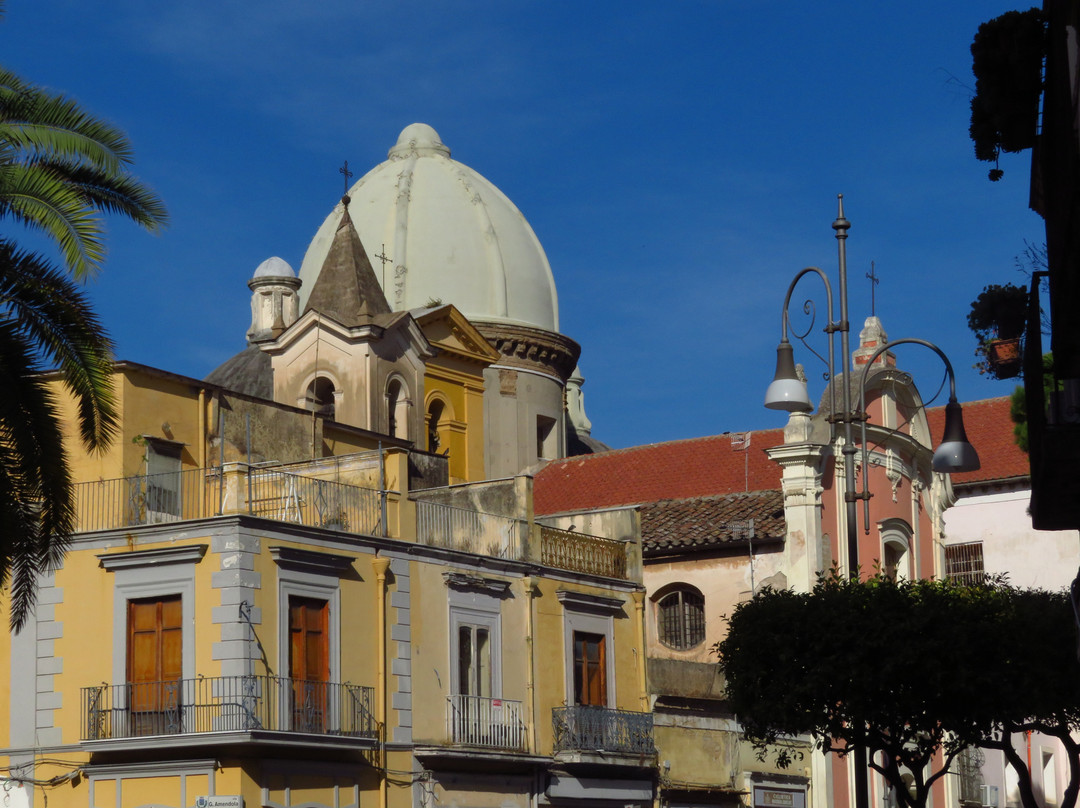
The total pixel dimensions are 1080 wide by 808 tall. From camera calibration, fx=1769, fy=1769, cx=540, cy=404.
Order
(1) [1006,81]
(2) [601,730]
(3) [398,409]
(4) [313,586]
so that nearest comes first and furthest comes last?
1. (1) [1006,81]
2. (4) [313,586]
3. (2) [601,730]
4. (3) [398,409]

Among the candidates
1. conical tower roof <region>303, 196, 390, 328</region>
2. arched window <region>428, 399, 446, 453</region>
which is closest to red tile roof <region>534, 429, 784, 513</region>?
arched window <region>428, 399, 446, 453</region>

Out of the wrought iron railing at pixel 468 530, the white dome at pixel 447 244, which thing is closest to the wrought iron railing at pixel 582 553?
the wrought iron railing at pixel 468 530

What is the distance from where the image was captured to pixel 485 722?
2916 cm

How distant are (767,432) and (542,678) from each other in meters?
13.7

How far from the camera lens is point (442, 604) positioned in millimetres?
28938

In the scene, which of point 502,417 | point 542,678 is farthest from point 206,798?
point 502,417

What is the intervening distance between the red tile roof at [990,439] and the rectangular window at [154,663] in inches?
1047

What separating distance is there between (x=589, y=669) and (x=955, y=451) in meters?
12.0

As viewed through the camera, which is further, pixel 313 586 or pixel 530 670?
pixel 530 670

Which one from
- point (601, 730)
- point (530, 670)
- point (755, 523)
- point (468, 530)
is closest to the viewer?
point (530, 670)

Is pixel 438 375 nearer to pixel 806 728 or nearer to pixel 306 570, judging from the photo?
pixel 306 570

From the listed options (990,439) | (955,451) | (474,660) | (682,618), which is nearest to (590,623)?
(474,660)

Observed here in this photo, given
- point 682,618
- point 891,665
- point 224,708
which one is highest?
point 682,618

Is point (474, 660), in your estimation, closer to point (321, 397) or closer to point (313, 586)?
point (313, 586)
